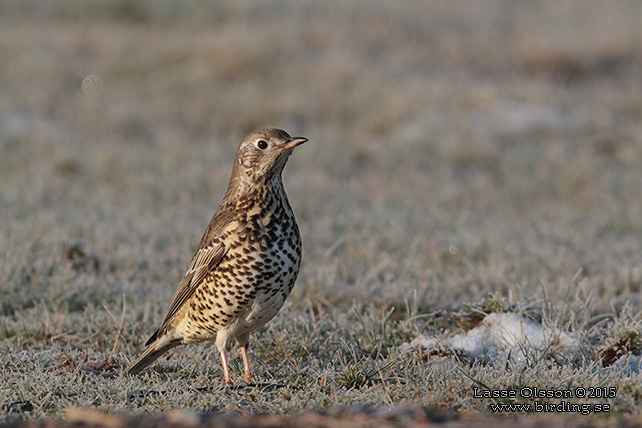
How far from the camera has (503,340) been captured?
4.88m

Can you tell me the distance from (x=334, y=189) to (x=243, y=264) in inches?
215

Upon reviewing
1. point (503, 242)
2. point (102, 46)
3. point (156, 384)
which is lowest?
point (503, 242)

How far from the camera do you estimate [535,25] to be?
1872 centimetres

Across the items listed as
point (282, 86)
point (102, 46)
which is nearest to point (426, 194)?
point (282, 86)

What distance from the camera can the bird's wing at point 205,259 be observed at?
425cm

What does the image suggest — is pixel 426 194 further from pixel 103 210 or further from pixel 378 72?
pixel 378 72

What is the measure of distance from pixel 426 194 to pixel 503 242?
2184mm

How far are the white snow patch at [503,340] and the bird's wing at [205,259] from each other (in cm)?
131

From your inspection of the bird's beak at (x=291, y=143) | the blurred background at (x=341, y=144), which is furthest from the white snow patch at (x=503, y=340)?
the bird's beak at (x=291, y=143)

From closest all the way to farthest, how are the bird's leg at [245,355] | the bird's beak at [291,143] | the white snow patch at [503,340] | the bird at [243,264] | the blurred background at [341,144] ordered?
the bird at [243,264] → the bird's leg at [245,355] → the bird's beak at [291,143] → the white snow patch at [503,340] → the blurred background at [341,144]

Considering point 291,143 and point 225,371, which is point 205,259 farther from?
point 291,143

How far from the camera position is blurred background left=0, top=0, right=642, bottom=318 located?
20.9 ft

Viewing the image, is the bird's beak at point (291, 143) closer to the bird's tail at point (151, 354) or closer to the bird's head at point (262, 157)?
the bird's head at point (262, 157)

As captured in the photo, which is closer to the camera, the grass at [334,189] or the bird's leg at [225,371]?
the bird's leg at [225,371]
